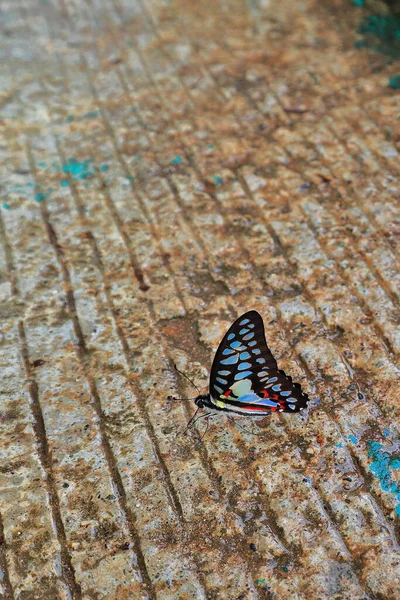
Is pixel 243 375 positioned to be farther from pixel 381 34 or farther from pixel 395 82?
pixel 381 34

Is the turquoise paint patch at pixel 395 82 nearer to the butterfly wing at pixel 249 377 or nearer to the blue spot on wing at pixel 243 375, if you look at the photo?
the butterfly wing at pixel 249 377

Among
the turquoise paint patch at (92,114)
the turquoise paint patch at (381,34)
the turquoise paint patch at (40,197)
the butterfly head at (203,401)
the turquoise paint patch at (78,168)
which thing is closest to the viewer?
the butterfly head at (203,401)

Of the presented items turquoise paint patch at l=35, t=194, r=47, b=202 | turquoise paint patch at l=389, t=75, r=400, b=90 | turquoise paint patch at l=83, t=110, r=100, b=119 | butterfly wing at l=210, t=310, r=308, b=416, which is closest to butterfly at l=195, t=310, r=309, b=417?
butterfly wing at l=210, t=310, r=308, b=416

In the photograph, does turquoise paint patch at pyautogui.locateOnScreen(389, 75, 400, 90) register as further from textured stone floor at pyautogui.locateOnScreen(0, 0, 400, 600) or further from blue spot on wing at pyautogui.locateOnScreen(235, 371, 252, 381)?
blue spot on wing at pyautogui.locateOnScreen(235, 371, 252, 381)

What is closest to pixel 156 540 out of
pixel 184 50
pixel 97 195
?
pixel 97 195

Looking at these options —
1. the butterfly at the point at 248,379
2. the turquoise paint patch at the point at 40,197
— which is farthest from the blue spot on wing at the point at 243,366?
the turquoise paint patch at the point at 40,197

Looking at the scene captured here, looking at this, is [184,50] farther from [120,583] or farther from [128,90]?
[120,583]
